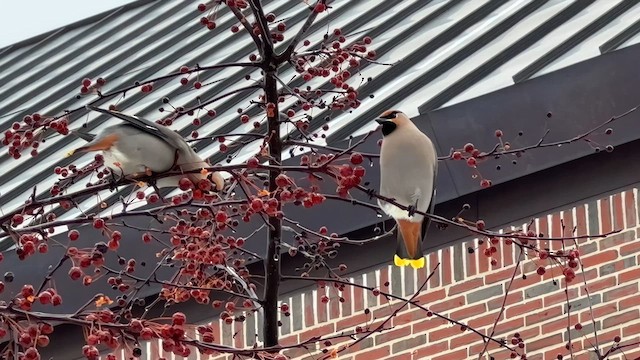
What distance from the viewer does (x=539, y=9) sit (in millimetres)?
7531

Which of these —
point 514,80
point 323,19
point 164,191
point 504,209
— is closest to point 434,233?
point 504,209

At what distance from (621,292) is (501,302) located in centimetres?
54

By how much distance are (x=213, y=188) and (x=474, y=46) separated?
11.6 ft

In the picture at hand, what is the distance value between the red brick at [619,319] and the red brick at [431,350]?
0.73 metres

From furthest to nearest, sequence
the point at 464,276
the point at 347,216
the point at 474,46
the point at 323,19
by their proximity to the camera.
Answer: the point at 323,19 < the point at 474,46 < the point at 464,276 < the point at 347,216

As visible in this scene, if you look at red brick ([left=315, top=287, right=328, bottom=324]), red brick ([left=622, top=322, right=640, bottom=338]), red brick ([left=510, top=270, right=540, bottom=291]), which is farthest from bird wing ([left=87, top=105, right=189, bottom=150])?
red brick ([left=622, top=322, right=640, bottom=338])

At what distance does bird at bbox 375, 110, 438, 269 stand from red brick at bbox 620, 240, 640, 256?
1485 millimetres

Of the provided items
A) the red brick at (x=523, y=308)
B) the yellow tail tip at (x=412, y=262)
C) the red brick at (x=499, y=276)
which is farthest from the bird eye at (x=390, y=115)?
the red brick at (x=523, y=308)

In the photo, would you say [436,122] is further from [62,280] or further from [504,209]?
Result: [62,280]

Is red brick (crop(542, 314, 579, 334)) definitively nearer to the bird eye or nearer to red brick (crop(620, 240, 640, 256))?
red brick (crop(620, 240, 640, 256))

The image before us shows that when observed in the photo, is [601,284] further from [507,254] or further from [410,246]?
[410,246]

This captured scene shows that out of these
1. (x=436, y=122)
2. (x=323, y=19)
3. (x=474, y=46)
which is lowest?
(x=436, y=122)

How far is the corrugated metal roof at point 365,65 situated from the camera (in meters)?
6.20

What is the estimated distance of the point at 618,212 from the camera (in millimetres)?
5918
